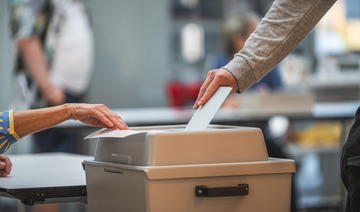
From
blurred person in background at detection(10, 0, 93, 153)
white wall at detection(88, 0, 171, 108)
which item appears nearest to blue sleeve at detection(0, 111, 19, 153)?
blurred person in background at detection(10, 0, 93, 153)

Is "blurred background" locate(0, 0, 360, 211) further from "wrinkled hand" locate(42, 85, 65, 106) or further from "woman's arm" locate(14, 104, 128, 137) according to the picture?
"woman's arm" locate(14, 104, 128, 137)

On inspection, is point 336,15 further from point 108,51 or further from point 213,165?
point 213,165

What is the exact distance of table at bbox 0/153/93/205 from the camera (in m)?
1.79

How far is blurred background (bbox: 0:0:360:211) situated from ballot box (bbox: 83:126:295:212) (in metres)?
2.67

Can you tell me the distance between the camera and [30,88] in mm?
4691

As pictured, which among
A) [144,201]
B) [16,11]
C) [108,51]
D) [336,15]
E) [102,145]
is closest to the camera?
[144,201]

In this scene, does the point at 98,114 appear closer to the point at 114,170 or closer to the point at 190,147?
the point at 114,170

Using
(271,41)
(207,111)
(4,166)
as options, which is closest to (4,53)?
(4,166)

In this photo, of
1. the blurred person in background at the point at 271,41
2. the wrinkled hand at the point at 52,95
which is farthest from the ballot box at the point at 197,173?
the wrinkled hand at the point at 52,95

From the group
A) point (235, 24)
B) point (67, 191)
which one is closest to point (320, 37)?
point (235, 24)

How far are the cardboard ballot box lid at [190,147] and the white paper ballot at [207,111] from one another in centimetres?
9

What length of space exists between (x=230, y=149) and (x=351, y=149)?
25 centimetres

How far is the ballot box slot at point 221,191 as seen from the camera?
154 cm

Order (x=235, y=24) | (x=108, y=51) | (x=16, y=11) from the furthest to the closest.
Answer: (x=108, y=51), (x=235, y=24), (x=16, y=11)
